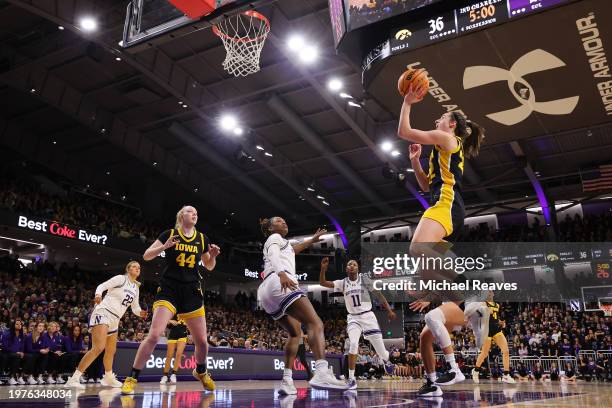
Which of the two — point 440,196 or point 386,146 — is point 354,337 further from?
Result: point 386,146

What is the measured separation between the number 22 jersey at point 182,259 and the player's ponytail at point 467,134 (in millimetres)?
3433

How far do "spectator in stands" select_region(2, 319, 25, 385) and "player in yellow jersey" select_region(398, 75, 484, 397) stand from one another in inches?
385

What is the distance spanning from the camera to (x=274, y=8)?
56.0ft

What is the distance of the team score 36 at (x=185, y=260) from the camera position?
20.1 feet

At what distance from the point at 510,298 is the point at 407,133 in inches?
1099

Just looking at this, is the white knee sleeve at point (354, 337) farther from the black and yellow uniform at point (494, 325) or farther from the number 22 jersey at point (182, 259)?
the number 22 jersey at point (182, 259)

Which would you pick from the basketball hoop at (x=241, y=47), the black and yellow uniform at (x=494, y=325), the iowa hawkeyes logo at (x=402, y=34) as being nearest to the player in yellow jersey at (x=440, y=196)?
the iowa hawkeyes logo at (x=402, y=34)

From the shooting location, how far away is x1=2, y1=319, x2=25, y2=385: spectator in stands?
11.0m

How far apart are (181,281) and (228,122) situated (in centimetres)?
1722

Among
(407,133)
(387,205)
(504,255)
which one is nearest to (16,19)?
(407,133)

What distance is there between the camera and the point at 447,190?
452 cm

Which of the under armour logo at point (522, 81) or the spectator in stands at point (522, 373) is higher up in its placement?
the under armour logo at point (522, 81)

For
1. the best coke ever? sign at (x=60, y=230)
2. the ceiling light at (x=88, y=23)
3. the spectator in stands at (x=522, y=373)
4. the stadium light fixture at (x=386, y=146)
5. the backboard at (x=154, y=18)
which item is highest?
the ceiling light at (x=88, y=23)

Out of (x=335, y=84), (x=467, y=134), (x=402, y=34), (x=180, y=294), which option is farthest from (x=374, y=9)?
(x=335, y=84)
